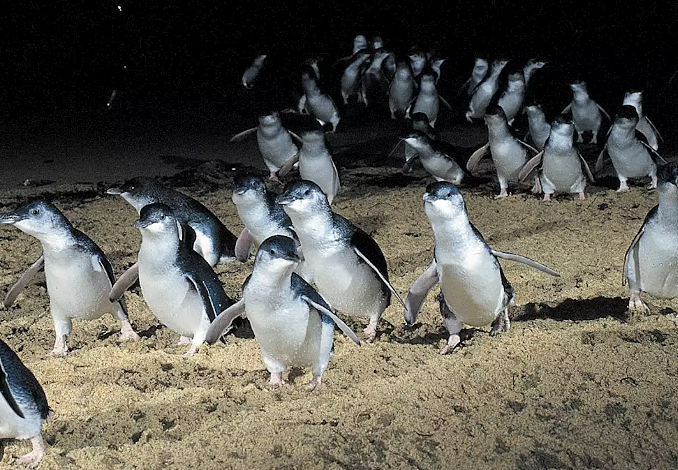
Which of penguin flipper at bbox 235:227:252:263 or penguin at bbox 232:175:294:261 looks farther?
penguin flipper at bbox 235:227:252:263

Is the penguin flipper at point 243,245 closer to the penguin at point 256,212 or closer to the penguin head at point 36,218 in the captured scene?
the penguin at point 256,212

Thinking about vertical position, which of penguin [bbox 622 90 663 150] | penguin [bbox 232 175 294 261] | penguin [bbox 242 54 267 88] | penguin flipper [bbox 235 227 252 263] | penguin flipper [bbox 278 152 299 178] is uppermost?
penguin [bbox 232 175 294 261]

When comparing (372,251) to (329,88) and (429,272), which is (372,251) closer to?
(429,272)

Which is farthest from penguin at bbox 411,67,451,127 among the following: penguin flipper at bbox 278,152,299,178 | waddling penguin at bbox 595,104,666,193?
waddling penguin at bbox 595,104,666,193

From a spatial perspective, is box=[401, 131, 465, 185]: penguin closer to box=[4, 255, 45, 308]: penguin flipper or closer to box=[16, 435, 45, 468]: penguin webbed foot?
box=[4, 255, 45, 308]: penguin flipper

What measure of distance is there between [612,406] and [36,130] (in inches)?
364

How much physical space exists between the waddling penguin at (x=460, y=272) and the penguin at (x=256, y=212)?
131 centimetres

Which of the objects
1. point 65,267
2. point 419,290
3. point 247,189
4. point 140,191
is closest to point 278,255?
point 419,290

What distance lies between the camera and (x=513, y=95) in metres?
9.88

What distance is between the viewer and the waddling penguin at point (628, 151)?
650 centimetres

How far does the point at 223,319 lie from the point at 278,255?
1.79 ft

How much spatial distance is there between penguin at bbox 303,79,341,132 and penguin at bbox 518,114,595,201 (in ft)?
Result: 14.3

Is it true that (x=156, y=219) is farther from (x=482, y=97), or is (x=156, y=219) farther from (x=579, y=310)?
(x=482, y=97)

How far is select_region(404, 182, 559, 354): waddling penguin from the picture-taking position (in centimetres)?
341
